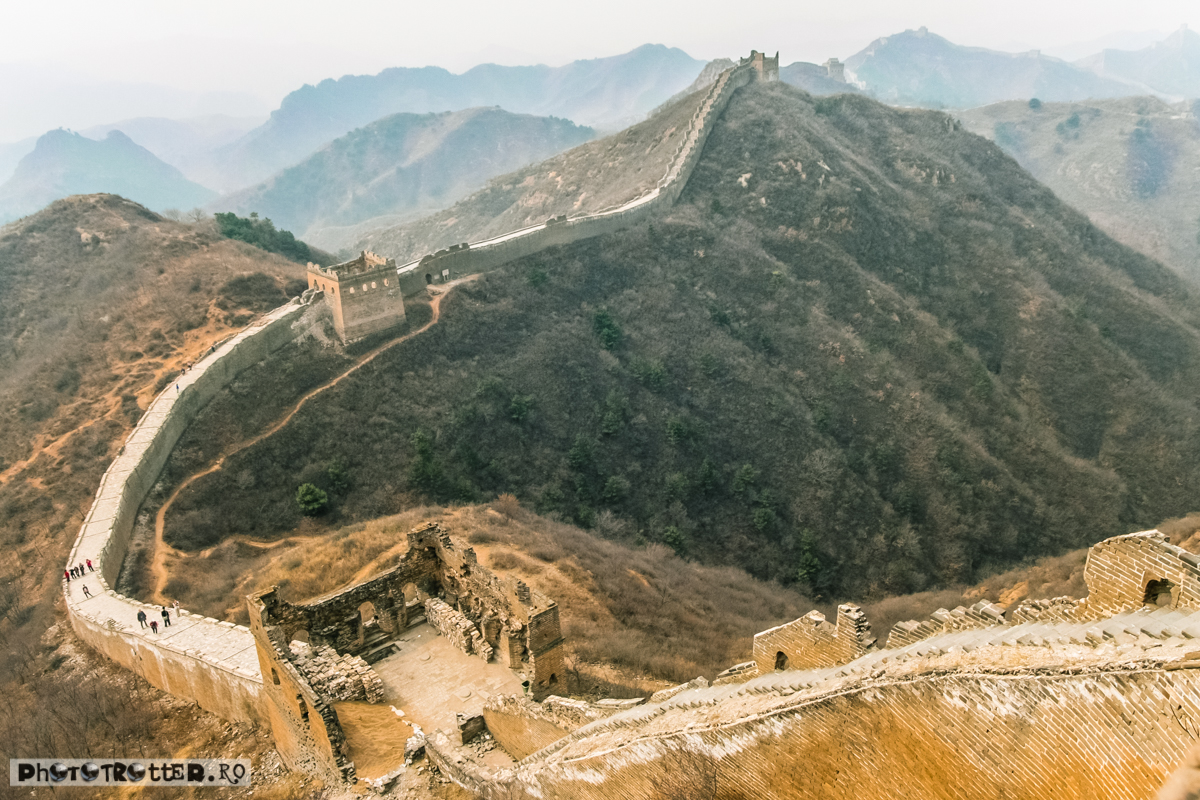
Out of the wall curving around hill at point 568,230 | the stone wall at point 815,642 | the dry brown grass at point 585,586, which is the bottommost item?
the dry brown grass at point 585,586

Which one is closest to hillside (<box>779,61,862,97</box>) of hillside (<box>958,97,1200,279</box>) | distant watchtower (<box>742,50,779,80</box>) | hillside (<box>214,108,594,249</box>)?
hillside (<box>958,97,1200,279</box>)

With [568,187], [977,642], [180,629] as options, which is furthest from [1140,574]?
[568,187]

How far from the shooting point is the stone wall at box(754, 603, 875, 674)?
35.9 feet

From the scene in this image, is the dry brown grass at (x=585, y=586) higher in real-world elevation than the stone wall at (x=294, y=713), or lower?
lower

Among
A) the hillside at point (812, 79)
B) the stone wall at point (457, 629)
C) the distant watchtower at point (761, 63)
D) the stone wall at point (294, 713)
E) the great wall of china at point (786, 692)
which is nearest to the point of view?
the great wall of china at point (786, 692)

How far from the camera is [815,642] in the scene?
11.8 m

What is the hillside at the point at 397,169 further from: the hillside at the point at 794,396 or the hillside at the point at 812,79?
the hillside at the point at 794,396

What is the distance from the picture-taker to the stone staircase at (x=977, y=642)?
6.35 m

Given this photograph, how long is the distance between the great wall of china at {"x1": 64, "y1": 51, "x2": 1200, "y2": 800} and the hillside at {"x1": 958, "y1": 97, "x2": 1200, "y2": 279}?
109847 millimetres

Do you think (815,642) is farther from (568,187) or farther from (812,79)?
(812,79)

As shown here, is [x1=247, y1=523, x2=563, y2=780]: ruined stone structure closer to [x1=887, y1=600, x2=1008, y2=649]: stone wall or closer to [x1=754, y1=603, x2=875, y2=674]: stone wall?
[x1=754, y1=603, x2=875, y2=674]: stone wall

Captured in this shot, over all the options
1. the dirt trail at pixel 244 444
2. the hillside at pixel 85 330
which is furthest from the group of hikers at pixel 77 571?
the dirt trail at pixel 244 444

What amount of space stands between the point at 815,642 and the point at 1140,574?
204 inches

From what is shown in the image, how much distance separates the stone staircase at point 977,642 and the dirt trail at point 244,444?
19755mm
